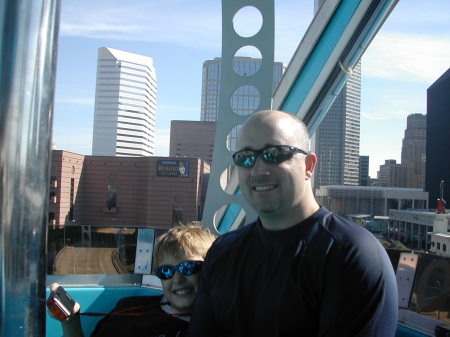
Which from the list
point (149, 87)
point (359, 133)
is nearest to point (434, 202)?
point (359, 133)

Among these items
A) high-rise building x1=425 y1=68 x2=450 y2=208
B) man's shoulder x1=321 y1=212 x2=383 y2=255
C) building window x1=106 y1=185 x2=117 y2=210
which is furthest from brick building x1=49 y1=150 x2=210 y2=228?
man's shoulder x1=321 y1=212 x2=383 y2=255

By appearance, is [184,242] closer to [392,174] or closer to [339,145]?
[392,174]

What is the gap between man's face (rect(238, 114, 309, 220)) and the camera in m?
1.07

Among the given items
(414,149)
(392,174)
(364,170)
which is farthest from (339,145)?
(414,149)

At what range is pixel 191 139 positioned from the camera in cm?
7506

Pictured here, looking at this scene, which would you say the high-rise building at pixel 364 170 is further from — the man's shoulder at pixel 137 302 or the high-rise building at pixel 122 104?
the man's shoulder at pixel 137 302

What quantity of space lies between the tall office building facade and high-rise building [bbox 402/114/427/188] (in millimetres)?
9291

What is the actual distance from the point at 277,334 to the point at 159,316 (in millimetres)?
688

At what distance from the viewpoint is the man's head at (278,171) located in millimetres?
1075

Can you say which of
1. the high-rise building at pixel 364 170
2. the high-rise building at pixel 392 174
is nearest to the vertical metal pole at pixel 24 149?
the high-rise building at pixel 392 174

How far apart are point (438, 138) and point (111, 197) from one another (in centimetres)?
3466

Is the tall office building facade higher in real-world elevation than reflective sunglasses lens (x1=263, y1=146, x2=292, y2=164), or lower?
higher

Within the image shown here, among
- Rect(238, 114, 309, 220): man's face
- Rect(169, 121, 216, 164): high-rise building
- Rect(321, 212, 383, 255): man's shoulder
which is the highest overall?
Rect(169, 121, 216, 164): high-rise building

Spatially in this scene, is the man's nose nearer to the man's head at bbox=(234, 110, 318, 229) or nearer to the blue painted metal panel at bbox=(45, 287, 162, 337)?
the man's head at bbox=(234, 110, 318, 229)
